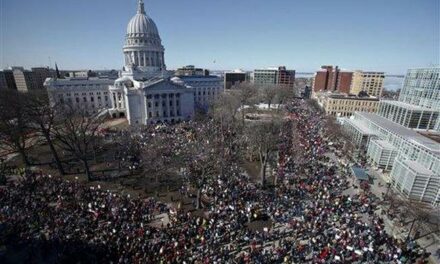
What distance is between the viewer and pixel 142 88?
190 feet

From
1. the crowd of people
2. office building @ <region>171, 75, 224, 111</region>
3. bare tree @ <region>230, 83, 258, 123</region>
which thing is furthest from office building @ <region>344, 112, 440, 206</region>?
office building @ <region>171, 75, 224, 111</region>

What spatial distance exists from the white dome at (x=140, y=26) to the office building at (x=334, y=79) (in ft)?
271

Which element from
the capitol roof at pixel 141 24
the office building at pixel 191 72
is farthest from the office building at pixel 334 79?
the capitol roof at pixel 141 24

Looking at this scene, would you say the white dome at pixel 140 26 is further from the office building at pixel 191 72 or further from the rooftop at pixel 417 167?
the rooftop at pixel 417 167

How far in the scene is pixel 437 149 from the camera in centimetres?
2881

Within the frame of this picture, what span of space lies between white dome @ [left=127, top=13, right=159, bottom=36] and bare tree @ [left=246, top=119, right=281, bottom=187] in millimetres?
55524

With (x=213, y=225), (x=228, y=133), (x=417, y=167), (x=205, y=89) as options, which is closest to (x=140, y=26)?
(x=205, y=89)

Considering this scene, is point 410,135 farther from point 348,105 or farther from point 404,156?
point 348,105

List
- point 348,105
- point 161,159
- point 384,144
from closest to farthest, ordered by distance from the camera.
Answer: point 161,159 → point 384,144 → point 348,105

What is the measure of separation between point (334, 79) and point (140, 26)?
93.5m

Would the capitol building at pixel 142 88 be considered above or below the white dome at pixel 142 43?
below

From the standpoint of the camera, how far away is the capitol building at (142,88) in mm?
59781

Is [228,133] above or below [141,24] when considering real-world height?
below

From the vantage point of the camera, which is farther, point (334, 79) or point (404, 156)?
point (334, 79)
